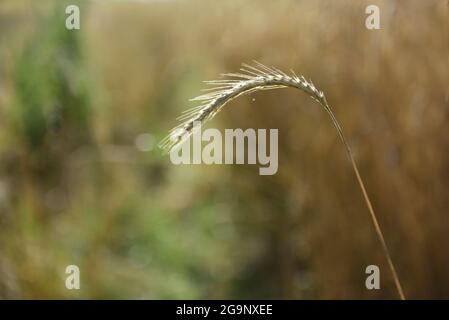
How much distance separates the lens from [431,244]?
1643mm

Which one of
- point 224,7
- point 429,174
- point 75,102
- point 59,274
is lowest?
point 59,274

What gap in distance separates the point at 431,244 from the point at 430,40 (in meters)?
0.54

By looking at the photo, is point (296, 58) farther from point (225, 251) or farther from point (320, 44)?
point (225, 251)

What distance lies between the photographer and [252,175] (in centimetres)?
236

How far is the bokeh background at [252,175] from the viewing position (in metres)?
1.65

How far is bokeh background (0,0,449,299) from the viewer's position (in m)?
1.65

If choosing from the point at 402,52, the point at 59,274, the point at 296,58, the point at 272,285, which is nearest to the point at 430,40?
the point at 402,52

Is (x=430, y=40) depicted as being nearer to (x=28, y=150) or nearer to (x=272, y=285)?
(x=272, y=285)

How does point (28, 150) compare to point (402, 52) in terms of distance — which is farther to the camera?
point (28, 150)
